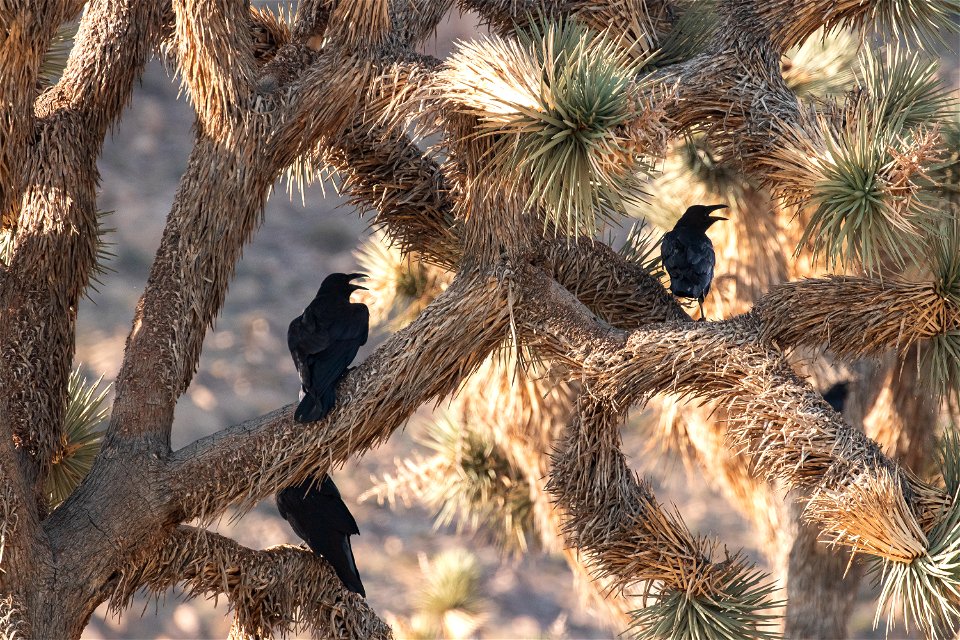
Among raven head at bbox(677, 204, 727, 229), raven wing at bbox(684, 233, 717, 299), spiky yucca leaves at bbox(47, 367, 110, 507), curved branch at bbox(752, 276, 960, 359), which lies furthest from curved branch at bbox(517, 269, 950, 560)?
spiky yucca leaves at bbox(47, 367, 110, 507)

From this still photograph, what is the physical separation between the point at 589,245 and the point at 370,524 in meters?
12.7

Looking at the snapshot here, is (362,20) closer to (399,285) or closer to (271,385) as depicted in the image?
(399,285)

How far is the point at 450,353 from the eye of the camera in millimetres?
3830

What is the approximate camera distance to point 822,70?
638cm

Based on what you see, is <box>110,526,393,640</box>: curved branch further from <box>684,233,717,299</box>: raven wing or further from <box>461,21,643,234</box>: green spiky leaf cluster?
<box>684,233,717,299</box>: raven wing

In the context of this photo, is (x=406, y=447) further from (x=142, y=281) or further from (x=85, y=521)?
(x=85, y=521)

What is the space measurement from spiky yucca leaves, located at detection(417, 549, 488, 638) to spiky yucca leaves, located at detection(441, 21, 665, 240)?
508 centimetres

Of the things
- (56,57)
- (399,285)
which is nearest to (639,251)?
(399,285)

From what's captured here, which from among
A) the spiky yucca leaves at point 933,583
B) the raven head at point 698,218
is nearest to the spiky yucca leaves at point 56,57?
the raven head at point 698,218

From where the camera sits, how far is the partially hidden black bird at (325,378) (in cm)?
385

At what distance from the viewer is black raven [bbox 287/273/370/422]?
3.75 m

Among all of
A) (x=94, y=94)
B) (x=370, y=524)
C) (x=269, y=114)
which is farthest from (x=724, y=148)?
(x=370, y=524)

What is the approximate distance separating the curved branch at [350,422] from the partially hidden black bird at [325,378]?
0.09 metres

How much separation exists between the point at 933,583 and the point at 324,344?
2.15 metres
